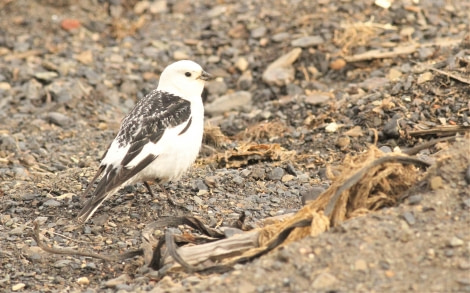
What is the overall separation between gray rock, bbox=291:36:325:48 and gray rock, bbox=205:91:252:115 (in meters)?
0.90

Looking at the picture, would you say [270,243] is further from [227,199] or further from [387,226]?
[227,199]

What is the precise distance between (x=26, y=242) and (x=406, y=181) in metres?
2.48

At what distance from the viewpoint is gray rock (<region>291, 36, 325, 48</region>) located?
8914 millimetres

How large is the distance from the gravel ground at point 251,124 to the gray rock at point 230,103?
1cm

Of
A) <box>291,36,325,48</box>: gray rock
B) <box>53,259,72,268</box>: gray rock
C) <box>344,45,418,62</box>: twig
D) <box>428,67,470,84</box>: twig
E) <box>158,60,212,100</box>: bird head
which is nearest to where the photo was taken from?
<box>53,259,72,268</box>: gray rock

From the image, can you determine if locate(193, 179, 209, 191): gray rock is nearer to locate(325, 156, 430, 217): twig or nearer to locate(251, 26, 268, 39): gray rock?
locate(325, 156, 430, 217): twig

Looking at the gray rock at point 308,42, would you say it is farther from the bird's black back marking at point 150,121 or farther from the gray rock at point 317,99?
the bird's black back marking at point 150,121

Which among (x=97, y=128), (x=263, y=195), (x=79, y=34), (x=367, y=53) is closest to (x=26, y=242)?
(x=263, y=195)

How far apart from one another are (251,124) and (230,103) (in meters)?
0.76

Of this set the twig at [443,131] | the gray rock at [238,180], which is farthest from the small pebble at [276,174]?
the twig at [443,131]

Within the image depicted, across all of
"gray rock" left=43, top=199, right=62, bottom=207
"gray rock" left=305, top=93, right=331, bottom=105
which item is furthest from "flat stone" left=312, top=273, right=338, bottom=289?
"gray rock" left=305, top=93, right=331, bottom=105

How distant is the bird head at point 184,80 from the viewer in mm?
6352

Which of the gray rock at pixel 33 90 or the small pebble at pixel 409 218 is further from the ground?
the small pebble at pixel 409 218

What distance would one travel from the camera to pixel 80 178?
639cm
